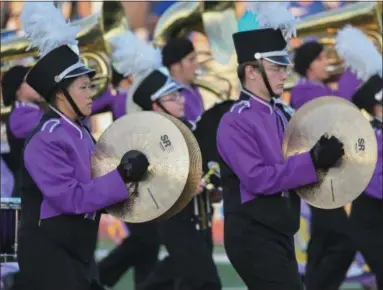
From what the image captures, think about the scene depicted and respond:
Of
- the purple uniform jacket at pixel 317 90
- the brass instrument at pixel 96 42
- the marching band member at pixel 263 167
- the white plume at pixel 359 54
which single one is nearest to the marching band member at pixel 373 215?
the white plume at pixel 359 54

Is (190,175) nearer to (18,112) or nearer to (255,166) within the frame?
(255,166)

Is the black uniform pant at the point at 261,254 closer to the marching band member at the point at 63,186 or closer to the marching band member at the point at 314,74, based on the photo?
the marching band member at the point at 63,186

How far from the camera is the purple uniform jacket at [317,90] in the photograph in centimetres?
739

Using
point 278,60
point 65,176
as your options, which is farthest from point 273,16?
point 65,176

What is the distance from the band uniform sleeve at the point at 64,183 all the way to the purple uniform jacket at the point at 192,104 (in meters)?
2.61

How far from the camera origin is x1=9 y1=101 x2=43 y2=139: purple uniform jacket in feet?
22.6

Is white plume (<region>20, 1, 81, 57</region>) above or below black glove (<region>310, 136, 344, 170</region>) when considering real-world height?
above

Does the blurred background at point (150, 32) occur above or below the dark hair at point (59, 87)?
below

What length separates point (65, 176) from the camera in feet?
14.3

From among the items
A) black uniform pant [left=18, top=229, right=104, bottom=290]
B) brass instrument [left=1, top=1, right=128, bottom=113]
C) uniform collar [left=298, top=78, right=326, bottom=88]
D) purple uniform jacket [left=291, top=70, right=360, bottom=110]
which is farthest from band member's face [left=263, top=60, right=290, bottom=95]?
brass instrument [left=1, top=1, right=128, bottom=113]

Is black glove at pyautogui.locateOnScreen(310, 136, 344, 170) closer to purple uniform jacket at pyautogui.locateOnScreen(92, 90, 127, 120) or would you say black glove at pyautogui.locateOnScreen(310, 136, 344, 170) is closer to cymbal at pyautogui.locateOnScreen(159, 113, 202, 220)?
cymbal at pyautogui.locateOnScreen(159, 113, 202, 220)

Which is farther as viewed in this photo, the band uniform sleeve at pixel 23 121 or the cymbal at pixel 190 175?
the band uniform sleeve at pixel 23 121

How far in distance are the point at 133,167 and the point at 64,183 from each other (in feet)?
0.97

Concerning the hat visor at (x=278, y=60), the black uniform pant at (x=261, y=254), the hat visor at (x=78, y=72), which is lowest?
the black uniform pant at (x=261, y=254)
